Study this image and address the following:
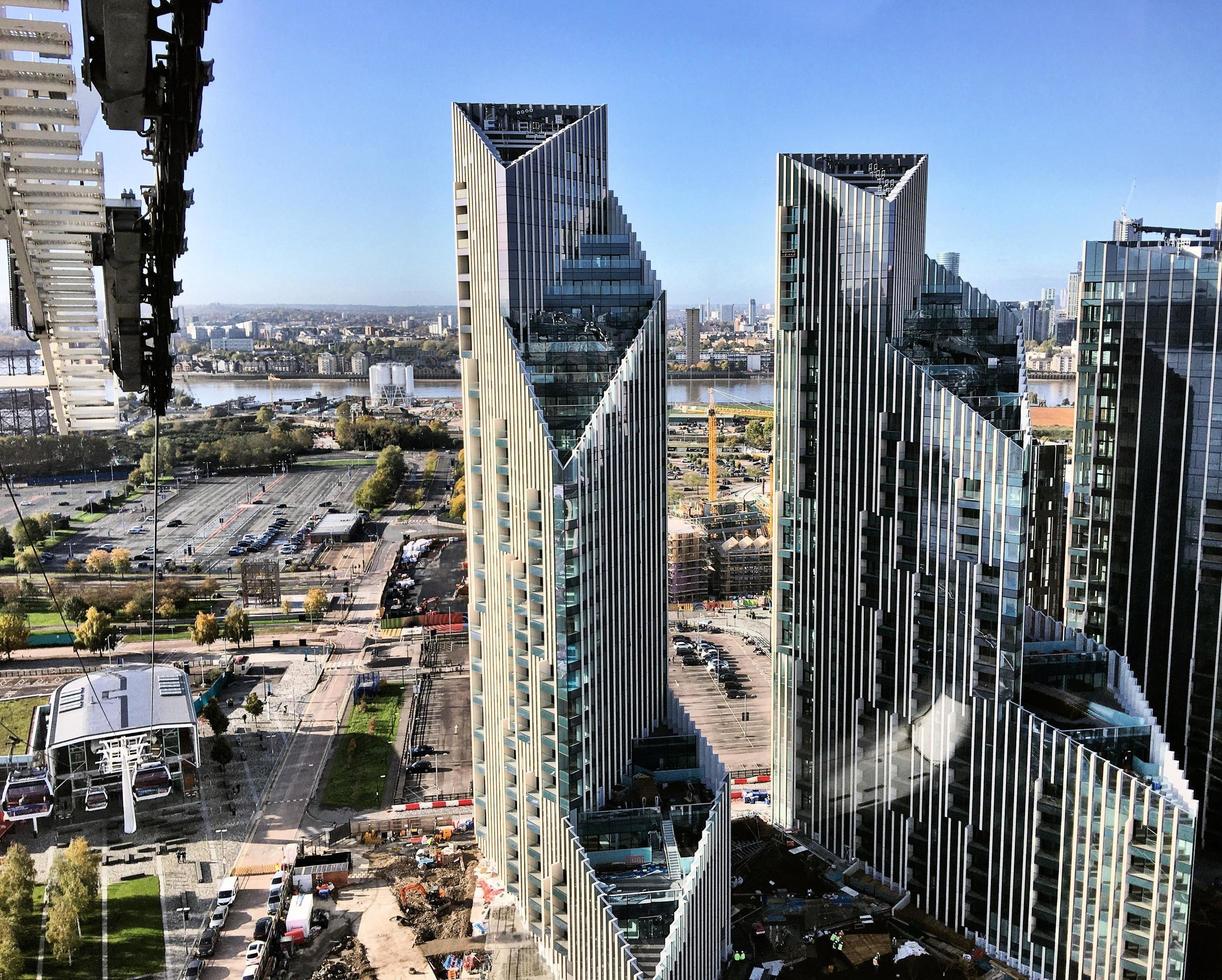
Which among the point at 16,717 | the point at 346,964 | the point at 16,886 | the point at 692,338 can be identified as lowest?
the point at 346,964

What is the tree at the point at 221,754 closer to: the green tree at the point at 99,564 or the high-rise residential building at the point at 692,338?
the green tree at the point at 99,564

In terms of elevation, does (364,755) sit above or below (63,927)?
below

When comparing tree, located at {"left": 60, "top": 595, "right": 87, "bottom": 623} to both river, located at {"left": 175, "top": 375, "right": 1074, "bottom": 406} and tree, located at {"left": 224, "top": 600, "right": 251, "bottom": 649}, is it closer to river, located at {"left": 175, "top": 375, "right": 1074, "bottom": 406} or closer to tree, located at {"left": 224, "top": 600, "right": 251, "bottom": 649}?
tree, located at {"left": 224, "top": 600, "right": 251, "bottom": 649}

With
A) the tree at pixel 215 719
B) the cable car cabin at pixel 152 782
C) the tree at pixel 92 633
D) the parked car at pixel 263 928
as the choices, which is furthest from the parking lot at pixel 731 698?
the tree at pixel 92 633

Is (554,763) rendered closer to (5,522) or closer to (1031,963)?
(1031,963)

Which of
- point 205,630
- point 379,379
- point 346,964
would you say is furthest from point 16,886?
point 379,379

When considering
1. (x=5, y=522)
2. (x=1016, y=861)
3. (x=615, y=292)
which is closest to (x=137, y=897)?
(x=615, y=292)

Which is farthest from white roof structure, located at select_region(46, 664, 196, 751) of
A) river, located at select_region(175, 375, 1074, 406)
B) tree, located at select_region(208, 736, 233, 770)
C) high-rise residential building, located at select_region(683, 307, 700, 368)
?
high-rise residential building, located at select_region(683, 307, 700, 368)

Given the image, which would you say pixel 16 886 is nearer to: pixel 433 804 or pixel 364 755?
pixel 433 804
